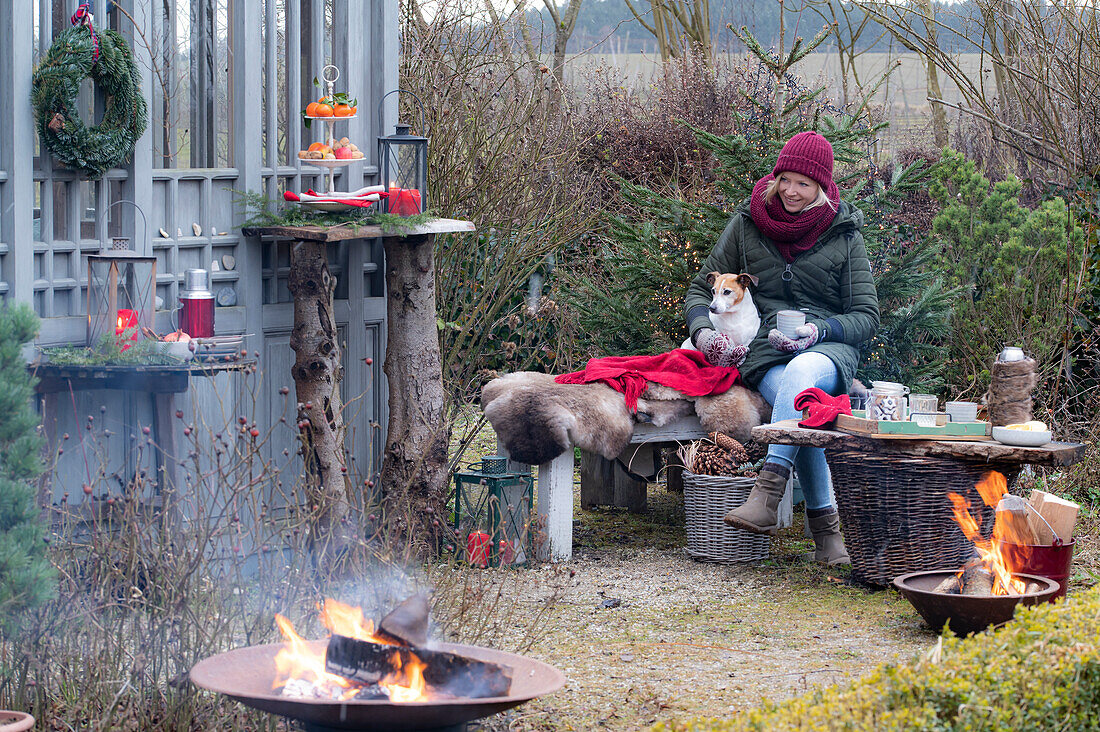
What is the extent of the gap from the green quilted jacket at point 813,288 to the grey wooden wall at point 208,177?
1.74 meters

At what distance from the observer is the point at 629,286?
6.98 meters

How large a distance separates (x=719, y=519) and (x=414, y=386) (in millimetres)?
1516

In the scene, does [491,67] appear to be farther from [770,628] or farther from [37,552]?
[37,552]

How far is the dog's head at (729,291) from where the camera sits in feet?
19.3

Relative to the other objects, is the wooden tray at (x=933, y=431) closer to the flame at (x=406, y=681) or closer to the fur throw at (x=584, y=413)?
the fur throw at (x=584, y=413)

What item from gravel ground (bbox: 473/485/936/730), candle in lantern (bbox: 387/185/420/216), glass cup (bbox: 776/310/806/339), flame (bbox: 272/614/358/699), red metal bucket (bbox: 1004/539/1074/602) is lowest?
gravel ground (bbox: 473/485/936/730)

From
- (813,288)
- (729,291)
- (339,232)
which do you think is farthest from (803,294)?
(339,232)

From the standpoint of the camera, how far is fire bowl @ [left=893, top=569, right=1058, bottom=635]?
14.5 ft

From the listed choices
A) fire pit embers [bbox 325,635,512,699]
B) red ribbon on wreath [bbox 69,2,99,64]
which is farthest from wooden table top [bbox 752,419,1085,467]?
red ribbon on wreath [bbox 69,2,99,64]

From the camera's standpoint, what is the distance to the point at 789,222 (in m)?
5.91

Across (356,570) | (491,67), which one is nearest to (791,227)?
(356,570)

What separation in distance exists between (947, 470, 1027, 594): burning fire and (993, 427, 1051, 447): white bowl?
15 cm

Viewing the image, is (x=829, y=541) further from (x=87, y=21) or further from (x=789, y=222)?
(x=87, y=21)

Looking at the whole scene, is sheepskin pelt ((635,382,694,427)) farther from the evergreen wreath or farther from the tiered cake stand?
the evergreen wreath
